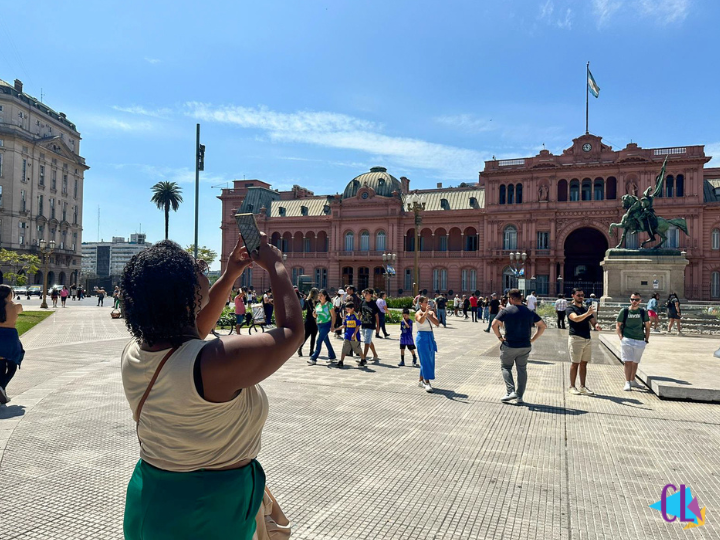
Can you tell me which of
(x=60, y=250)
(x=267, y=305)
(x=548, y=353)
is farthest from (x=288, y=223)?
(x=548, y=353)

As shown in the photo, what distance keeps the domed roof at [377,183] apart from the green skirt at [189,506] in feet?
176

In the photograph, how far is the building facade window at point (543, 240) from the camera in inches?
1884

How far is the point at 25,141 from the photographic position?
67750mm

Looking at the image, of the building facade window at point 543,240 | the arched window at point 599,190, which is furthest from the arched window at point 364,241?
the arched window at point 599,190

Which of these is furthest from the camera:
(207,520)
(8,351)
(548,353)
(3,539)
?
(548,353)

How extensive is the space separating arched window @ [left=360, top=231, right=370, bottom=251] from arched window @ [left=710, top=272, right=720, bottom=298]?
3167 cm

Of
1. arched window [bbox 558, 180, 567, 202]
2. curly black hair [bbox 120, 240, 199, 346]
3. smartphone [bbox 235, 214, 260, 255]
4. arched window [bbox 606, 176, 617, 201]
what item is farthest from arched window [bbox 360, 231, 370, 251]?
curly black hair [bbox 120, 240, 199, 346]

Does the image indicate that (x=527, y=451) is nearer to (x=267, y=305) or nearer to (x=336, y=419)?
(x=336, y=419)

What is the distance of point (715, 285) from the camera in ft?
144

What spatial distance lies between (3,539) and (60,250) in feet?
264

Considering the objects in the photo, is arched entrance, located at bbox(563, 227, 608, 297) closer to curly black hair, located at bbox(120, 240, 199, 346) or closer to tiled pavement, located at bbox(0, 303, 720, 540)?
tiled pavement, located at bbox(0, 303, 720, 540)

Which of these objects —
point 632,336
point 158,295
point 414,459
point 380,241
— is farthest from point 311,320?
point 380,241

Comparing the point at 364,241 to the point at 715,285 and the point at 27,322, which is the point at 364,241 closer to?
the point at 715,285

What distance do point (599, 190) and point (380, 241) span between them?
2175 centimetres
